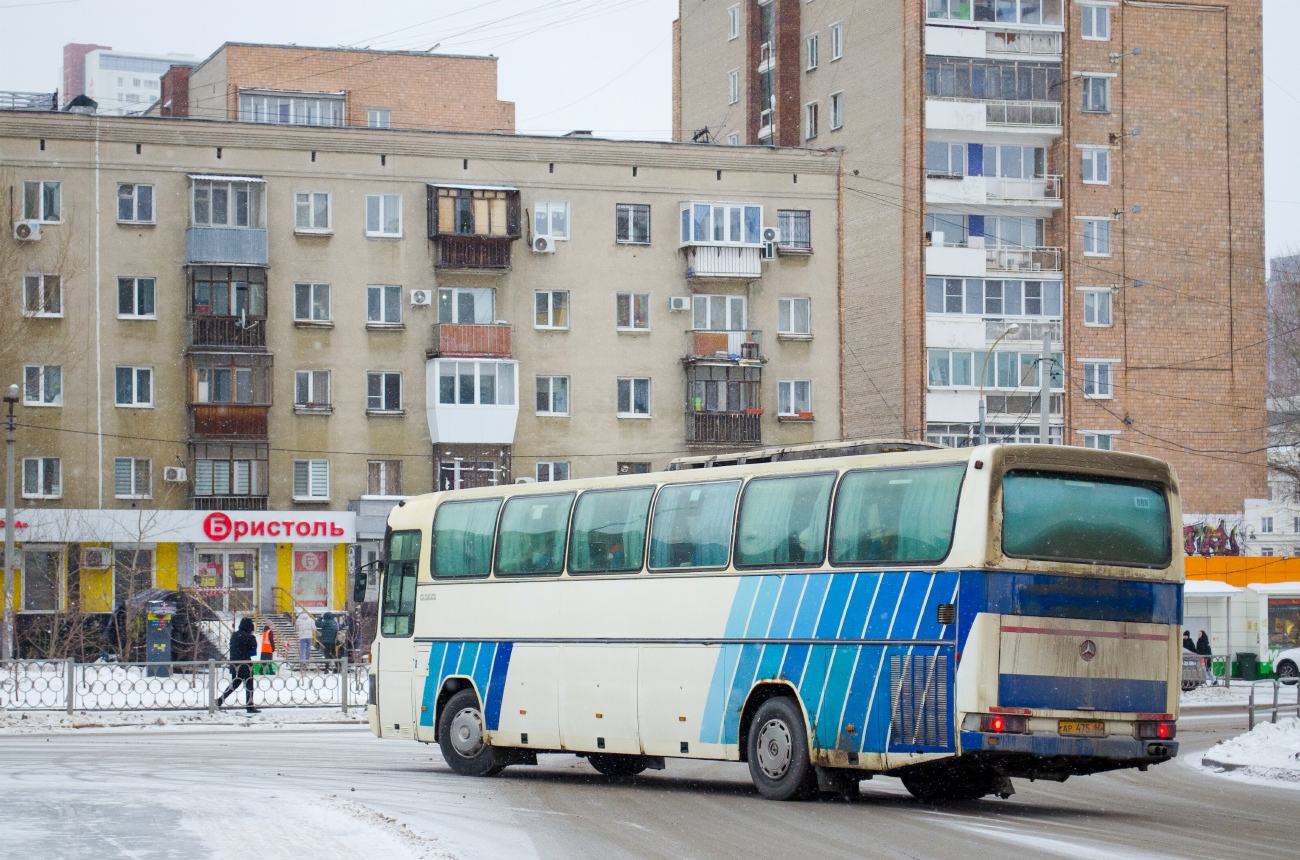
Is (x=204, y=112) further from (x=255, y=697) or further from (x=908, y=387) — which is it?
(x=255, y=697)

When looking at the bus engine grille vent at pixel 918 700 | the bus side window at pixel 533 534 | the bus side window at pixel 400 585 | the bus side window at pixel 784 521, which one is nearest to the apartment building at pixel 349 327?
the bus side window at pixel 400 585

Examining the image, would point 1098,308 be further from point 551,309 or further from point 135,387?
point 135,387

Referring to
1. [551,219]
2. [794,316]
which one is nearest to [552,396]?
[551,219]

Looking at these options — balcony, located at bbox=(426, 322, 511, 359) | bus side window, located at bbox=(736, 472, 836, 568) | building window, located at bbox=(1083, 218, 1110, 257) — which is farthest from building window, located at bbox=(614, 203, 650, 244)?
bus side window, located at bbox=(736, 472, 836, 568)

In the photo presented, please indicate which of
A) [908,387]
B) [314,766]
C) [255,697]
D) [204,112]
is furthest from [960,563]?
[204,112]

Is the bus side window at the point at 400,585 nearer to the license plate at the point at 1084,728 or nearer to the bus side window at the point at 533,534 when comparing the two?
the bus side window at the point at 533,534

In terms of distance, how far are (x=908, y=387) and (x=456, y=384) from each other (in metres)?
15.4

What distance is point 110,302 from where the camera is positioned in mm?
54812

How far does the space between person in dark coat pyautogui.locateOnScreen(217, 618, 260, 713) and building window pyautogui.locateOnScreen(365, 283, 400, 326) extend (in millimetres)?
24183

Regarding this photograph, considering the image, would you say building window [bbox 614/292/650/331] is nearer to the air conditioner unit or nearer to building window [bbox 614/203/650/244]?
building window [bbox 614/203/650/244]

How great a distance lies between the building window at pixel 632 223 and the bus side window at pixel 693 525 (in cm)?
4051

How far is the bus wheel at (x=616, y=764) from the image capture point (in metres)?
20.7

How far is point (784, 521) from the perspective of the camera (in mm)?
17359

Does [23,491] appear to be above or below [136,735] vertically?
above
